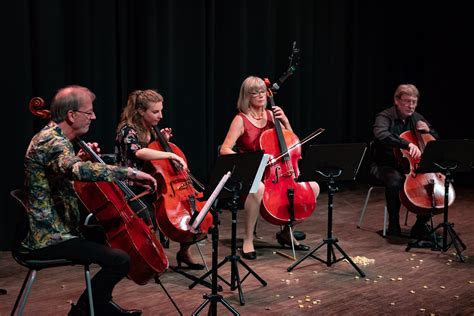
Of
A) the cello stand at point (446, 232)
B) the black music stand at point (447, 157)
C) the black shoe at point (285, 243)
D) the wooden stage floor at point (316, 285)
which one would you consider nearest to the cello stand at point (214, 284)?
the wooden stage floor at point (316, 285)

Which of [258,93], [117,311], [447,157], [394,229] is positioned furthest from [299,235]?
[117,311]

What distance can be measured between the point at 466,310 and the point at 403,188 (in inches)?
59.4

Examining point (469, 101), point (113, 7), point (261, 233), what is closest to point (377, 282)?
point (261, 233)

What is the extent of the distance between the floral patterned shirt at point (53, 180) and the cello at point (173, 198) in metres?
0.89

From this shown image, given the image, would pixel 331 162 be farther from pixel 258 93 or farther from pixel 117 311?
pixel 117 311

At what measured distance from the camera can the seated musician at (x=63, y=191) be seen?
3.05 metres

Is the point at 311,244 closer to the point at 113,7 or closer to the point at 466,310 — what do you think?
the point at 466,310

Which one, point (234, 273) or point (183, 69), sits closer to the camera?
point (234, 273)

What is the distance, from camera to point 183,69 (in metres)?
6.59

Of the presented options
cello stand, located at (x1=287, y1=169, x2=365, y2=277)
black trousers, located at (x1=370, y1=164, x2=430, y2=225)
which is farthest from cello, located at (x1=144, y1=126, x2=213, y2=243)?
black trousers, located at (x1=370, y1=164, x2=430, y2=225)

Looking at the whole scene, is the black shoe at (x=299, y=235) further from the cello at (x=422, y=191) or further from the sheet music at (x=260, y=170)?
the sheet music at (x=260, y=170)

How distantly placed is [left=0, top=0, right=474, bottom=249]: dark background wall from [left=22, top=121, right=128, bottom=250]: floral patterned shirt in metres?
2.20

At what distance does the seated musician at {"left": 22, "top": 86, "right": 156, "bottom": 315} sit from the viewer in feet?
10.0

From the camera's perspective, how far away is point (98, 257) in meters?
3.21
